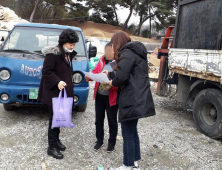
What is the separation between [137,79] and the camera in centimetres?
244

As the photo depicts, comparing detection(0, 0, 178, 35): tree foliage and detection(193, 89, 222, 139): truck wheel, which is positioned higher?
detection(0, 0, 178, 35): tree foliage

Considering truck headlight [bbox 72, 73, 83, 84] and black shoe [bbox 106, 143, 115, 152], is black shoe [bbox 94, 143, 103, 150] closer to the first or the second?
black shoe [bbox 106, 143, 115, 152]

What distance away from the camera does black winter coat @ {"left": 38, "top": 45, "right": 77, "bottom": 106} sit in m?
2.79

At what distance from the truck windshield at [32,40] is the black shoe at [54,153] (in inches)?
82.3

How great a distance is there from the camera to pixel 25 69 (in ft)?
13.1

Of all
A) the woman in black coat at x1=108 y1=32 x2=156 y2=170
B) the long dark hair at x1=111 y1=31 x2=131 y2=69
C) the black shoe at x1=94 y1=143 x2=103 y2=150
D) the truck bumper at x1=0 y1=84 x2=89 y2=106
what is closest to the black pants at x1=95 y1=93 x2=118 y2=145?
the black shoe at x1=94 y1=143 x2=103 y2=150

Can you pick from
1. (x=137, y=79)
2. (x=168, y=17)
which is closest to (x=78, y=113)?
(x=137, y=79)

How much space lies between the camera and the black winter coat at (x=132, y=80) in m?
2.39

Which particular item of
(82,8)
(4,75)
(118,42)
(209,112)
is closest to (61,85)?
(118,42)

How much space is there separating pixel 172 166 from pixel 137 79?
1.45m

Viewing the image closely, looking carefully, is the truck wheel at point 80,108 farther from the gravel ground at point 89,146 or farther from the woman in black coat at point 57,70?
the woman in black coat at point 57,70

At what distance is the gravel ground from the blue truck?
1.56 feet

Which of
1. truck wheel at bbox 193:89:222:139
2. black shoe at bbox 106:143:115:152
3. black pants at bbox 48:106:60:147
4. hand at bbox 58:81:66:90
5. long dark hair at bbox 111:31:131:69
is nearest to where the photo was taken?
long dark hair at bbox 111:31:131:69

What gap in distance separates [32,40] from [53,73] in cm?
211
